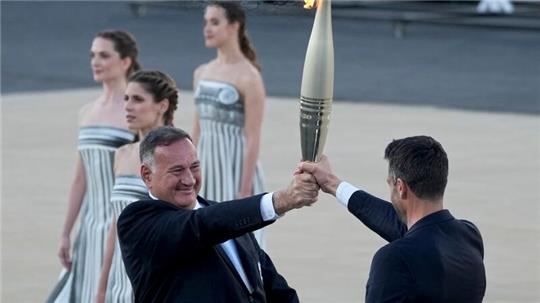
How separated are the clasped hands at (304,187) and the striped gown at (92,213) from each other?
130 inches

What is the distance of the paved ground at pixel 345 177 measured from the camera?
11.2m

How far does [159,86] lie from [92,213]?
58.5 inches

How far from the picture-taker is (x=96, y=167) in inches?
351

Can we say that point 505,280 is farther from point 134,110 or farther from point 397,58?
point 397,58

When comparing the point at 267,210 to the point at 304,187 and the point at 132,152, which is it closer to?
the point at 304,187

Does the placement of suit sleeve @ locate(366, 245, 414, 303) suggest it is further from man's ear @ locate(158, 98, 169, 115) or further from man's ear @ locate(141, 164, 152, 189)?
man's ear @ locate(158, 98, 169, 115)

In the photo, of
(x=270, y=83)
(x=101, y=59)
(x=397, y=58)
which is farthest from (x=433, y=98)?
(x=101, y=59)

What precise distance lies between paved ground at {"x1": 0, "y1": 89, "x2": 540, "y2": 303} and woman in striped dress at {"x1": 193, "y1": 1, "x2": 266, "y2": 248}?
1065mm

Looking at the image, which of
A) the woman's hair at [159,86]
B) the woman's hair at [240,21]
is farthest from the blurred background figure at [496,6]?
Result: the woman's hair at [159,86]

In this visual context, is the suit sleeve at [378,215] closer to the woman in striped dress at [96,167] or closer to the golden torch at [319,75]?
the golden torch at [319,75]

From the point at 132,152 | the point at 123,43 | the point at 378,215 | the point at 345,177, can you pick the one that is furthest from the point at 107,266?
the point at 345,177

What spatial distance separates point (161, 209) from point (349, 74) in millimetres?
18258

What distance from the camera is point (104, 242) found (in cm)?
898

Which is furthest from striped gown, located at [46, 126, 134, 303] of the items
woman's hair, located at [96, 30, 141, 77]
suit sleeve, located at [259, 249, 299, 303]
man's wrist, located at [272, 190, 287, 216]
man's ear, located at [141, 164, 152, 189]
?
man's wrist, located at [272, 190, 287, 216]
